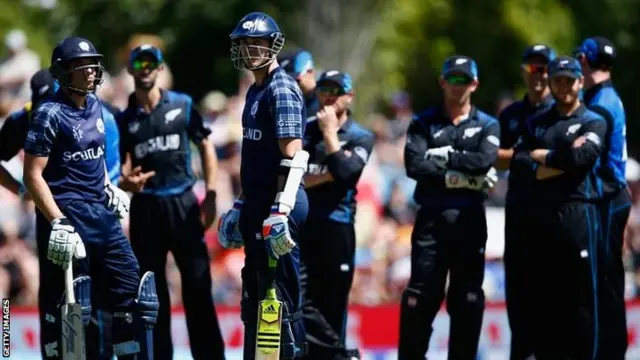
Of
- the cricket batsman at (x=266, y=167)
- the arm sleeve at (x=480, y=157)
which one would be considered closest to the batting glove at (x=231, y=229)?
the cricket batsman at (x=266, y=167)

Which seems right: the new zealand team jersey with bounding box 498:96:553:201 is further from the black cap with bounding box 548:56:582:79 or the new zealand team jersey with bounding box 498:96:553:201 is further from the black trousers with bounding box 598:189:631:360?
the black trousers with bounding box 598:189:631:360

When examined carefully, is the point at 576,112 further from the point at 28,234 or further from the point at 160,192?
the point at 28,234

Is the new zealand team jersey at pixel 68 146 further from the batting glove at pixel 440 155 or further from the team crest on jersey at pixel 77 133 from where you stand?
the batting glove at pixel 440 155

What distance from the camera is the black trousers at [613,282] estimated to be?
43.9 ft

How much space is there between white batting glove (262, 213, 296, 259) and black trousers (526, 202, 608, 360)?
287 cm

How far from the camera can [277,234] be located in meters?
11.0

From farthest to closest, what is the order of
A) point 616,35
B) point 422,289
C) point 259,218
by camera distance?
point 616,35, point 422,289, point 259,218

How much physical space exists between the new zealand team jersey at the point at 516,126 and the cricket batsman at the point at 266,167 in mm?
2372

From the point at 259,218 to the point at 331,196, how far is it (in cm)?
194

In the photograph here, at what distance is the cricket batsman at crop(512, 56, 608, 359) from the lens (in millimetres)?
12992

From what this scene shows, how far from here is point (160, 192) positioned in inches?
532

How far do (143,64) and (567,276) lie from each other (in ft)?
13.0

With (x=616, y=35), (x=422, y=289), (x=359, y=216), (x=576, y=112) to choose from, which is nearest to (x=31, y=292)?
(x=359, y=216)

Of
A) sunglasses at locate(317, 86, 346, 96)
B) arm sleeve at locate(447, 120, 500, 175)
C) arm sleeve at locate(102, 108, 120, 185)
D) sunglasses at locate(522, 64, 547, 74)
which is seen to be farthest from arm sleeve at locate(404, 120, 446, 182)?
arm sleeve at locate(102, 108, 120, 185)
